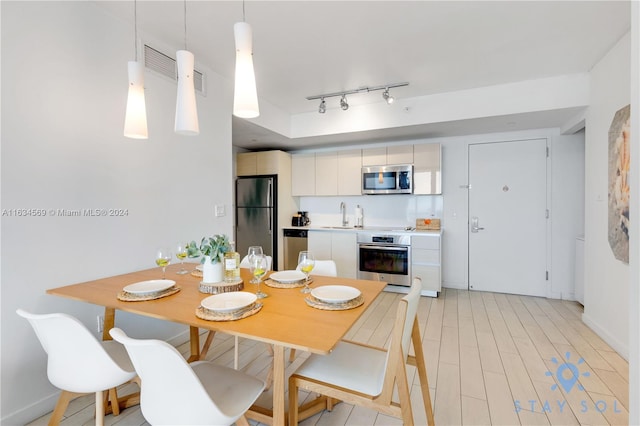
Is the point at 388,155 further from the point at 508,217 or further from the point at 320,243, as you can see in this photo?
the point at 508,217

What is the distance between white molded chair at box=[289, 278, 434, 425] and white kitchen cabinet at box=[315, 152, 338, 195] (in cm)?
323

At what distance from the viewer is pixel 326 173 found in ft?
15.4

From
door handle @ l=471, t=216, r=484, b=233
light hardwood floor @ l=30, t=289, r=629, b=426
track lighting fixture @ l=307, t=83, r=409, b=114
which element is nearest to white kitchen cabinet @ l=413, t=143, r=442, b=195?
door handle @ l=471, t=216, r=484, b=233

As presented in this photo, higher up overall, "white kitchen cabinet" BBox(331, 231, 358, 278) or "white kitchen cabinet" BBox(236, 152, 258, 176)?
"white kitchen cabinet" BBox(236, 152, 258, 176)

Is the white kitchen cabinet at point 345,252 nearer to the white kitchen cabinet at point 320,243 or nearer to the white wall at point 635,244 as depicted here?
the white kitchen cabinet at point 320,243

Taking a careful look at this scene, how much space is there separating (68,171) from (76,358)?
3.93 ft

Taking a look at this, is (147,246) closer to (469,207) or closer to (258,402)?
(258,402)

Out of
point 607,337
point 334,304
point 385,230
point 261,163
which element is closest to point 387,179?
point 385,230

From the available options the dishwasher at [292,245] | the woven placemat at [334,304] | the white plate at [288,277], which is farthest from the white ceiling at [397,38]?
the dishwasher at [292,245]

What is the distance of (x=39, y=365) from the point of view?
1.74 m

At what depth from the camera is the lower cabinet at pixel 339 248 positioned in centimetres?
426

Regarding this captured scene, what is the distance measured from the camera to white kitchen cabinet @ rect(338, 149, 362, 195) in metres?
4.47

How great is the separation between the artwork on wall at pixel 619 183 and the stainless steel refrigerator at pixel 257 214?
378 centimetres

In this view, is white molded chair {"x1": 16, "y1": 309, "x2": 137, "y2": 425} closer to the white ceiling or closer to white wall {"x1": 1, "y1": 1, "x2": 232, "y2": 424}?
white wall {"x1": 1, "y1": 1, "x2": 232, "y2": 424}
